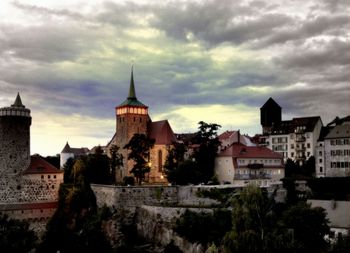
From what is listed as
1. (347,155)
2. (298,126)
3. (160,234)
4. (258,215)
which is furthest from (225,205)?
(298,126)

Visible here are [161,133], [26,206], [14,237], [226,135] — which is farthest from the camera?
[226,135]

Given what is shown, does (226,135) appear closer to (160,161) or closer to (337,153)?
(160,161)

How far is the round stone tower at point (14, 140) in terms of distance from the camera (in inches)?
2201

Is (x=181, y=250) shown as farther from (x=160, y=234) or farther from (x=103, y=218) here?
(x=103, y=218)

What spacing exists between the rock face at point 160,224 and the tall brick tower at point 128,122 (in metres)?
19.7

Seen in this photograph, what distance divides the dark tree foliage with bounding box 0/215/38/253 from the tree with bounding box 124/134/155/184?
60.6 ft

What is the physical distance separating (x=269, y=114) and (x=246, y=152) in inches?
1492

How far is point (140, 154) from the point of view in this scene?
60781 mm

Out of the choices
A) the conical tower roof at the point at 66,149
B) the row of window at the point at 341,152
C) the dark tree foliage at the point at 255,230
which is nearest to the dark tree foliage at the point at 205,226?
the dark tree foliage at the point at 255,230

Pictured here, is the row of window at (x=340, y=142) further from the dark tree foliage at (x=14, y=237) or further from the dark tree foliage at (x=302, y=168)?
the dark tree foliage at (x=14, y=237)

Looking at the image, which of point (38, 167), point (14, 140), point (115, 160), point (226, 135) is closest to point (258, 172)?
point (226, 135)

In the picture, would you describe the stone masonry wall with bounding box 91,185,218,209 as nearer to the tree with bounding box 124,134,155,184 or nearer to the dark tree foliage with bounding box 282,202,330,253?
the tree with bounding box 124,134,155,184

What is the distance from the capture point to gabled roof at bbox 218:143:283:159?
64.0 meters

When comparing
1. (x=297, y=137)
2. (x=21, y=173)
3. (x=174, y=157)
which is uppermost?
(x=297, y=137)
